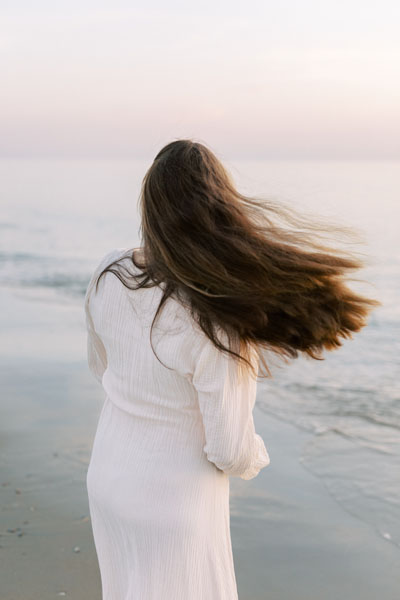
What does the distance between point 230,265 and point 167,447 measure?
0.55m

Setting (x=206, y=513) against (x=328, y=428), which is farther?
(x=328, y=428)

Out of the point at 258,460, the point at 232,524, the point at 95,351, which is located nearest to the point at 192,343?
the point at 258,460

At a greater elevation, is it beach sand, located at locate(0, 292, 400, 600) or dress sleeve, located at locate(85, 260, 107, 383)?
dress sleeve, located at locate(85, 260, 107, 383)

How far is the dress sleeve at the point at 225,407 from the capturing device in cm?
176

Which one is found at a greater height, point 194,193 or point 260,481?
point 194,193

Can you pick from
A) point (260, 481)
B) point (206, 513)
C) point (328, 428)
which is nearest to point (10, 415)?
point (260, 481)

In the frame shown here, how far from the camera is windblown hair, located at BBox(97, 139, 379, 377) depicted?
1741 mm

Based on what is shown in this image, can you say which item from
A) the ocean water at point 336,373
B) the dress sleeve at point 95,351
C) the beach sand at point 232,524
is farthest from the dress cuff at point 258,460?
the beach sand at point 232,524

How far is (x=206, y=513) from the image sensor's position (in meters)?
1.91

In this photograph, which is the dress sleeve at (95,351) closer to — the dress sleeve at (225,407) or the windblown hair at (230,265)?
the windblown hair at (230,265)

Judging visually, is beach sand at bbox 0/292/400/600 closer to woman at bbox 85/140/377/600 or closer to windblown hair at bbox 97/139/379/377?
woman at bbox 85/140/377/600

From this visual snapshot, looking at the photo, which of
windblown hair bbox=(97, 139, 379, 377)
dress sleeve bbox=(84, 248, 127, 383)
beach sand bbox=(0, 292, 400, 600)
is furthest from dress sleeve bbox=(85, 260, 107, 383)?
beach sand bbox=(0, 292, 400, 600)

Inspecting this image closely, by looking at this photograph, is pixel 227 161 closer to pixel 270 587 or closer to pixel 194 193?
pixel 194 193

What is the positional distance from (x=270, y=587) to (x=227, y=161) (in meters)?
2.33
